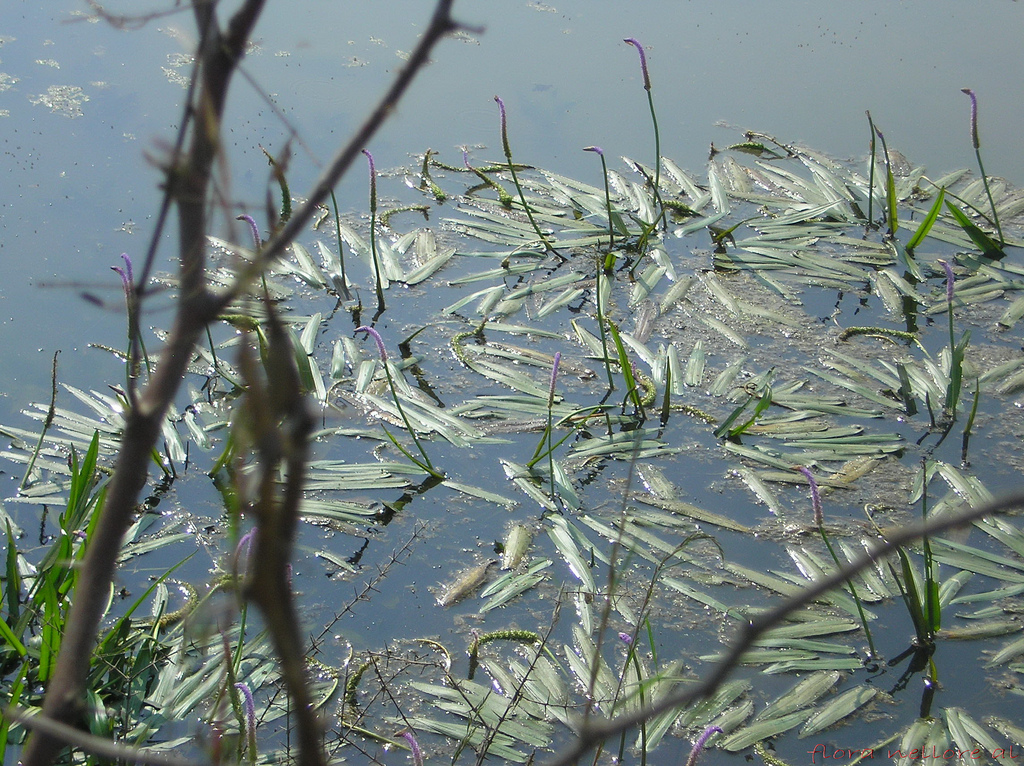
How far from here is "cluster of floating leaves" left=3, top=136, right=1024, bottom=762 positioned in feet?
6.32

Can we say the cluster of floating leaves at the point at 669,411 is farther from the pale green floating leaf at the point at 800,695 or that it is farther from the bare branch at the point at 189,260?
the bare branch at the point at 189,260

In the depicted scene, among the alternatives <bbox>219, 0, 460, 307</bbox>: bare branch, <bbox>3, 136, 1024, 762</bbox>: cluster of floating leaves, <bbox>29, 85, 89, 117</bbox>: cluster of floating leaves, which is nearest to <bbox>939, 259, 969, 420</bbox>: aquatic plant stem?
<bbox>3, 136, 1024, 762</bbox>: cluster of floating leaves

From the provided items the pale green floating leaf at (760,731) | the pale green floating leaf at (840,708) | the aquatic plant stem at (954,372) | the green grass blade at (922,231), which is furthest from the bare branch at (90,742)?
the green grass blade at (922,231)

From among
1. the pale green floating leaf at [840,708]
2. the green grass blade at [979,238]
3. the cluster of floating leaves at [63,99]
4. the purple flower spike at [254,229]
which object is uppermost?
the cluster of floating leaves at [63,99]

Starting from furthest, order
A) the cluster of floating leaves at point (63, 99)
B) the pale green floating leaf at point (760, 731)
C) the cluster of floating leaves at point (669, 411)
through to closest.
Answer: the cluster of floating leaves at point (63, 99), the cluster of floating leaves at point (669, 411), the pale green floating leaf at point (760, 731)

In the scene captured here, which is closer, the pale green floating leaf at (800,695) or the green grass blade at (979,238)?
the pale green floating leaf at (800,695)

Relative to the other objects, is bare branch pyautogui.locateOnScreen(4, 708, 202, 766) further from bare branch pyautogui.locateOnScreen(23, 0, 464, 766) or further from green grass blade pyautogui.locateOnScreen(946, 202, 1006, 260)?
green grass blade pyautogui.locateOnScreen(946, 202, 1006, 260)

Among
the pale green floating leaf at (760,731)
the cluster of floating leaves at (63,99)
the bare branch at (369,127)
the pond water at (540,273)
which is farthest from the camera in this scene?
the cluster of floating leaves at (63,99)

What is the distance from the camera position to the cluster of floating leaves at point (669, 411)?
1.93 meters

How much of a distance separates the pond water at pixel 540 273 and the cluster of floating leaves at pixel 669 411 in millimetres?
15

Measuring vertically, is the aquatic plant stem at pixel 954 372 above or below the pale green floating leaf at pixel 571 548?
above

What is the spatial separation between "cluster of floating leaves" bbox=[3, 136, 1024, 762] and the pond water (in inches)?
0.6

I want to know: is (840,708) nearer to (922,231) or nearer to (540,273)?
(540,273)

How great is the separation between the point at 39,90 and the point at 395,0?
1.97 m
